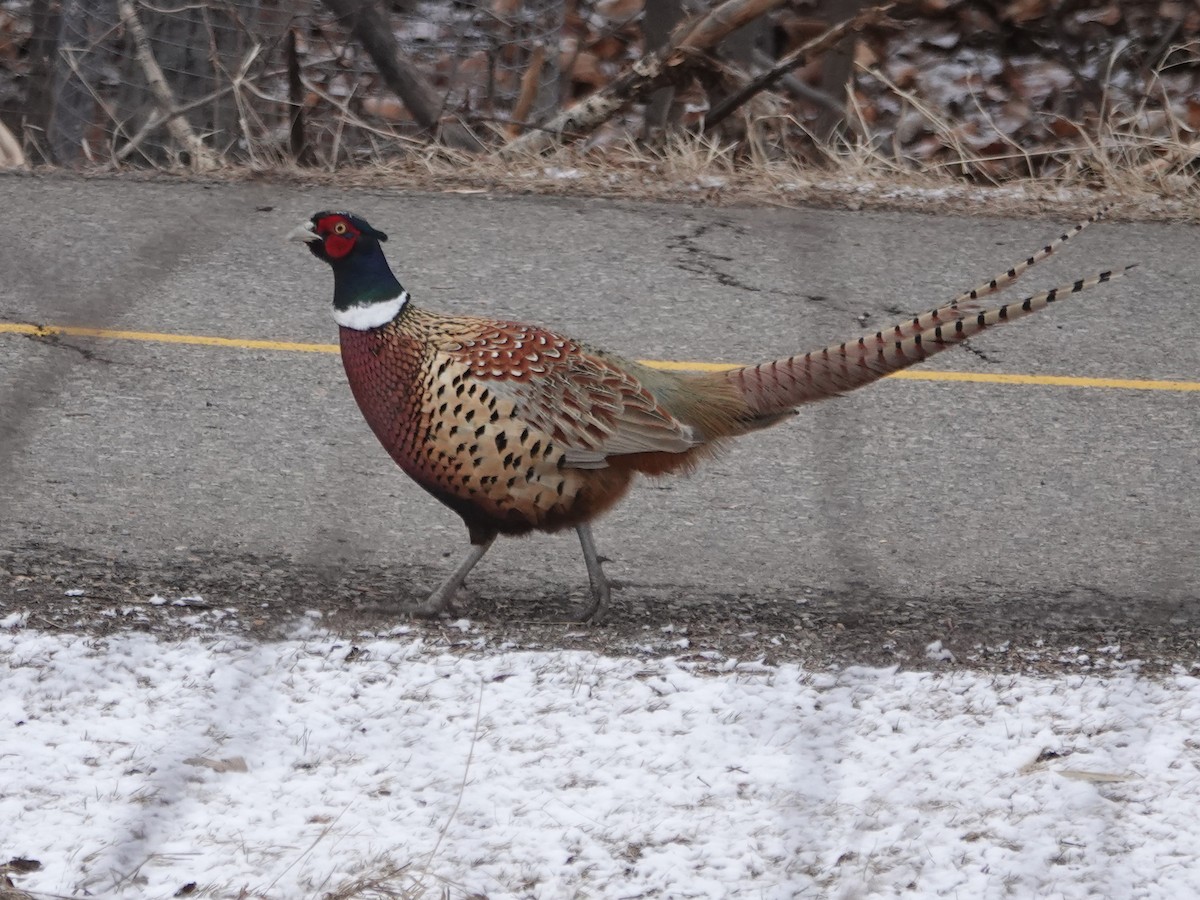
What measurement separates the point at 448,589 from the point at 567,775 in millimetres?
1000

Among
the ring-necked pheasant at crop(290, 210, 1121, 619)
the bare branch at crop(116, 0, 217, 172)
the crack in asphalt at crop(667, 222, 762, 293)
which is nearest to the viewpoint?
the ring-necked pheasant at crop(290, 210, 1121, 619)

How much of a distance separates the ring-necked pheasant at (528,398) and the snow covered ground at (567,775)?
0.40 metres

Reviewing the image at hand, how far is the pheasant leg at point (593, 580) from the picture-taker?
404cm

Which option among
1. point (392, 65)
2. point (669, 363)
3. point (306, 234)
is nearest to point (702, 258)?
point (669, 363)

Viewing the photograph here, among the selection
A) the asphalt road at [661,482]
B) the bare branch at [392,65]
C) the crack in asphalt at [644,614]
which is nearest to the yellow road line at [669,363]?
the asphalt road at [661,482]

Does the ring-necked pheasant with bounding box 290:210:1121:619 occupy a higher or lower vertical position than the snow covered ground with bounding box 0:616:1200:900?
higher

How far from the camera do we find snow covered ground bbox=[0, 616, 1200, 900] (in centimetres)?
281

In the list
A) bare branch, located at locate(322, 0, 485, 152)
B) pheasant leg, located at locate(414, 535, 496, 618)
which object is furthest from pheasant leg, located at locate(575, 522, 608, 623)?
bare branch, located at locate(322, 0, 485, 152)

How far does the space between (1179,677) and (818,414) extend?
2214 mm

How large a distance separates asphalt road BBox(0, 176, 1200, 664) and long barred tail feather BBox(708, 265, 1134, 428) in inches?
22.6

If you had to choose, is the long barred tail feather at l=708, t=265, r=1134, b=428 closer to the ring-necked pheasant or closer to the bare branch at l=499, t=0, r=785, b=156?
the ring-necked pheasant

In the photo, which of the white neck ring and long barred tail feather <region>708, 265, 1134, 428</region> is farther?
the white neck ring

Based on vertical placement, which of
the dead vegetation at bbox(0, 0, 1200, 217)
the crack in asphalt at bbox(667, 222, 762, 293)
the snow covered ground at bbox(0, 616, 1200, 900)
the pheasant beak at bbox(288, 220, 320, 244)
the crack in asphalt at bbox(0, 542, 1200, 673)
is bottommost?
the crack in asphalt at bbox(0, 542, 1200, 673)

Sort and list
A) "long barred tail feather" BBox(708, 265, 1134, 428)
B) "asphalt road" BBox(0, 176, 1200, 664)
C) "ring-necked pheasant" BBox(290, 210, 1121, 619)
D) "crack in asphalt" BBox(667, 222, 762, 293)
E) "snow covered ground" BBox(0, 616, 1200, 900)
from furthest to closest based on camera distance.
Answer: "crack in asphalt" BBox(667, 222, 762, 293), "asphalt road" BBox(0, 176, 1200, 664), "ring-necked pheasant" BBox(290, 210, 1121, 619), "long barred tail feather" BBox(708, 265, 1134, 428), "snow covered ground" BBox(0, 616, 1200, 900)
